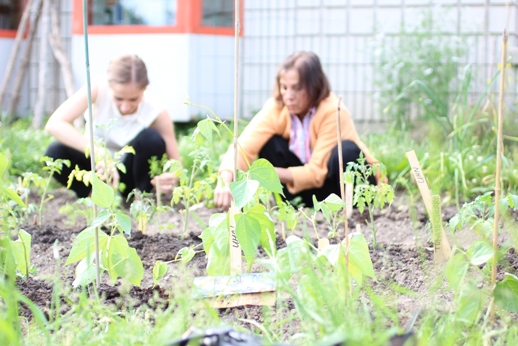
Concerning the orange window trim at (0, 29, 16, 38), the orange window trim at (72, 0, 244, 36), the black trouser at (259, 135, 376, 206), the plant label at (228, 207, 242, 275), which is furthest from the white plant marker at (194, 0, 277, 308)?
the orange window trim at (0, 29, 16, 38)

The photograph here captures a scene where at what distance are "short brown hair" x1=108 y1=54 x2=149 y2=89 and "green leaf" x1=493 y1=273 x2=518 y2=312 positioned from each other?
2.13 meters

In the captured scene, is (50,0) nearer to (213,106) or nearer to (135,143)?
(213,106)

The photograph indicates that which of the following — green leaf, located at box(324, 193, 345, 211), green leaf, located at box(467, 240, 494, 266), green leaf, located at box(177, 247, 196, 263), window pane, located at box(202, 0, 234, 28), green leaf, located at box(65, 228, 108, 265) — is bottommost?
green leaf, located at box(177, 247, 196, 263)

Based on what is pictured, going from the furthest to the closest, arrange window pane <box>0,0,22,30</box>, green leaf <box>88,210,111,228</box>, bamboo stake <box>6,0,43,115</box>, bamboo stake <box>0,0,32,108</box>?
window pane <box>0,0,22,30</box>, bamboo stake <box>6,0,43,115</box>, bamboo stake <box>0,0,32,108</box>, green leaf <box>88,210,111,228</box>

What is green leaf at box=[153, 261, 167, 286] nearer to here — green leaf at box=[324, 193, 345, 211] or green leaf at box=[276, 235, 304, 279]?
green leaf at box=[276, 235, 304, 279]

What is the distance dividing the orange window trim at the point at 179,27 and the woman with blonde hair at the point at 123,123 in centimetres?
244

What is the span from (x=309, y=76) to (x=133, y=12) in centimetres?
329

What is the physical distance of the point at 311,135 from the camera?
326 cm

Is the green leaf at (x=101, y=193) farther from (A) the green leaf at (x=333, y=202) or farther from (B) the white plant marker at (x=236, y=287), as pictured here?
(A) the green leaf at (x=333, y=202)

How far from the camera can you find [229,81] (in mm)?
6152

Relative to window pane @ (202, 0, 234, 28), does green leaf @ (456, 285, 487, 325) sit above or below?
below

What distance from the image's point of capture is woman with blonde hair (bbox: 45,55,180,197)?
3.19m

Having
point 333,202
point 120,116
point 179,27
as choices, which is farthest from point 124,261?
point 179,27

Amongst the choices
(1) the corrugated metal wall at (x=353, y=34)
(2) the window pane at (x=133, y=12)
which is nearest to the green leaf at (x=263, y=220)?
(1) the corrugated metal wall at (x=353, y=34)
